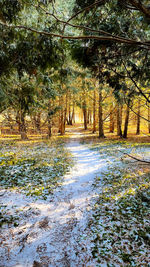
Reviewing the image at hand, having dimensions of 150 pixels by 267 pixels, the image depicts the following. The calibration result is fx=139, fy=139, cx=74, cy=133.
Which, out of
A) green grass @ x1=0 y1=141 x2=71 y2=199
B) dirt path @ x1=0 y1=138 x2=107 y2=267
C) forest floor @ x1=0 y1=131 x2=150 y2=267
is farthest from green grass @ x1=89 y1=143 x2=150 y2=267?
green grass @ x1=0 y1=141 x2=71 y2=199

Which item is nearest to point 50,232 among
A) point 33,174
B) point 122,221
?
point 122,221

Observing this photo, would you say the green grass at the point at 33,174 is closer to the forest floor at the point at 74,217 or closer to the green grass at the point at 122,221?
the forest floor at the point at 74,217

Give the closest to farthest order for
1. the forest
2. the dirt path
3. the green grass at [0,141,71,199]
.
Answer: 1. the dirt path
2. the forest
3. the green grass at [0,141,71,199]

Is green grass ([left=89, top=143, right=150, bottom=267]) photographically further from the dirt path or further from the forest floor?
the dirt path

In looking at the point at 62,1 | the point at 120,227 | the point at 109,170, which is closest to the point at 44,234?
the point at 120,227

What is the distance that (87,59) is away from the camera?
449cm

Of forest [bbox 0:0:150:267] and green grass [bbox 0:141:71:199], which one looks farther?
green grass [bbox 0:141:71:199]

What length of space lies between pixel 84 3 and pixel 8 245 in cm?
612

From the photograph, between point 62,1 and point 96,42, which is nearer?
point 96,42

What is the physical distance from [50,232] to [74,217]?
0.74m

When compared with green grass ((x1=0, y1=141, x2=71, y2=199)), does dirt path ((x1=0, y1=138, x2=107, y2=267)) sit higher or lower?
lower

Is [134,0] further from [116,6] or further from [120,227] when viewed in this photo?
[120,227]

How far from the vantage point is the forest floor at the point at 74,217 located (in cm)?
263

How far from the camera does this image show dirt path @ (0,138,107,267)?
256cm
